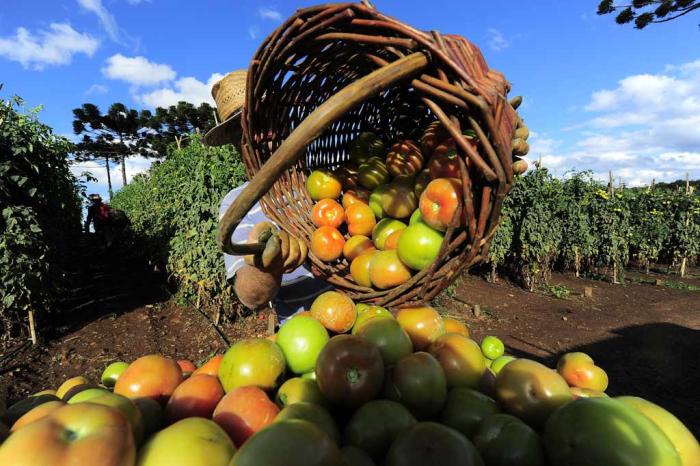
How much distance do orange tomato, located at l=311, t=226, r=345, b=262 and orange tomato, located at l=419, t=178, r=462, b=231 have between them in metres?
0.45

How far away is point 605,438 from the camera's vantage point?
0.84 meters

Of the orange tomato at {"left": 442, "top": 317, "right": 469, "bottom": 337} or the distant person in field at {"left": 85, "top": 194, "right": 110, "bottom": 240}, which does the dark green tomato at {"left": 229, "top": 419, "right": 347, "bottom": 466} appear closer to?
the orange tomato at {"left": 442, "top": 317, "right": 469, "bottom": 337}

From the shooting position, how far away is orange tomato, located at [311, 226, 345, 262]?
5.45 feet

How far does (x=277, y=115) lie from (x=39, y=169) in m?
6.26

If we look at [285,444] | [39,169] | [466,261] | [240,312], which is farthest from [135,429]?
[39,169]

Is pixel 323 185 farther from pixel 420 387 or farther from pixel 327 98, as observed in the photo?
pixel 420 387

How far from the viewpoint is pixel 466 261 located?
3.90ft

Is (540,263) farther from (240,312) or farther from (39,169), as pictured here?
(39,169)

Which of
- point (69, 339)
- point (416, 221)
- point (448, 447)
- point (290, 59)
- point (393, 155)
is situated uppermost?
point (290, 59)

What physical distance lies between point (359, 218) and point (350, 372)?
2.73ft

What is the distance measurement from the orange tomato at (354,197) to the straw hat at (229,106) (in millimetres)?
1053

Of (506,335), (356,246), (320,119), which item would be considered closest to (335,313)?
(356,246)

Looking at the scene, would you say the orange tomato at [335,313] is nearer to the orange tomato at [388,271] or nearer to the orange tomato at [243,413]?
the orange tomato at [388,271]

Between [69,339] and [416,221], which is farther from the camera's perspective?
[69,339]
